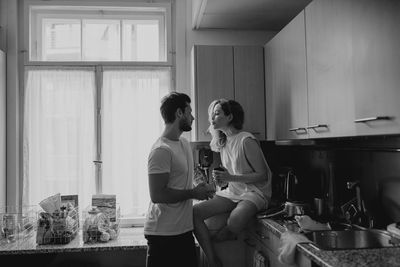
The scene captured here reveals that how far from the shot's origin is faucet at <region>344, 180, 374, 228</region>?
1.81m

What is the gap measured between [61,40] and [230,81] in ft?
4.82

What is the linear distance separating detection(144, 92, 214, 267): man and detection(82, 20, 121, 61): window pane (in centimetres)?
142

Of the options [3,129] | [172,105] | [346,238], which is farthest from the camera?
[3,129]

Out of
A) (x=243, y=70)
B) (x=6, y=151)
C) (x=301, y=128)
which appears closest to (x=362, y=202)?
(x=301, y=128)

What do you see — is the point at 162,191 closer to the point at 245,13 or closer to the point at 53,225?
the point at 53,225

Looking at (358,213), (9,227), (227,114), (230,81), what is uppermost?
(230,81)

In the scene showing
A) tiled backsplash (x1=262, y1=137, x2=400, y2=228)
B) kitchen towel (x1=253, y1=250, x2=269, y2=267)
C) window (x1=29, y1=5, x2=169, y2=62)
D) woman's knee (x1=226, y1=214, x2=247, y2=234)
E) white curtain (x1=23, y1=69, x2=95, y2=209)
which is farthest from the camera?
window (x1=29, y1=5, x2=169, y2=62)

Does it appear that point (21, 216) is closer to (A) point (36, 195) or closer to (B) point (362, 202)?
(A) point (36, 195)

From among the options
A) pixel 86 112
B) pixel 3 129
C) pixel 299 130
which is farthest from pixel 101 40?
pixel 299 130

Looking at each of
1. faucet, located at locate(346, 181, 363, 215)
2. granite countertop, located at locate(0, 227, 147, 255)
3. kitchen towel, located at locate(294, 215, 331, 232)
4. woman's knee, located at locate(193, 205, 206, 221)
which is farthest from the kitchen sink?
granite countertop, located at locate(0, 227, 147, 255)

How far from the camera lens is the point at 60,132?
3.01m

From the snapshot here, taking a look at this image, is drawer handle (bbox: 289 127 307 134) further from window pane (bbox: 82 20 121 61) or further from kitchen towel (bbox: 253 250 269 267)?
window pane (bbox: 82 20 121 61)

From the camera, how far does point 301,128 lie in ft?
6.40

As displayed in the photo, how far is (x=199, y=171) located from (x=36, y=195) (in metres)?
1.31
